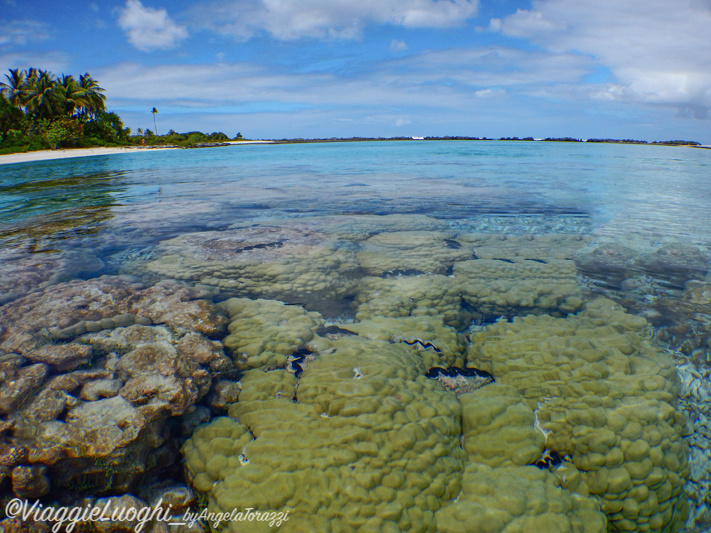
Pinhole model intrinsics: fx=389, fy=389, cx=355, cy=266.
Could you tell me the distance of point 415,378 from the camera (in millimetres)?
3135

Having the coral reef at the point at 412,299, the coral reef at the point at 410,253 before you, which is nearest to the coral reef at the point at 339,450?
the coral reef at the point at 412,299

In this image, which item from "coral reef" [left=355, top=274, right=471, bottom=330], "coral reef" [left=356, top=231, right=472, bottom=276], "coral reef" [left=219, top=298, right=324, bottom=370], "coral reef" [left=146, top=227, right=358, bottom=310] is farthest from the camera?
"coral reef" [left=356, top=231, right=472, bottom=276]

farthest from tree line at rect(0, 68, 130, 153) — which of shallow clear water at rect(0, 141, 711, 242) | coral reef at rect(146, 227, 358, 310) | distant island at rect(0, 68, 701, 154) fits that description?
coral reef at rect(146, 227, 358, 310)

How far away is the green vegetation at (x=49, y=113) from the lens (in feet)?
143

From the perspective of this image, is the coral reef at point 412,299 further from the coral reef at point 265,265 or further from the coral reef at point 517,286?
the coral reef at point 265,265

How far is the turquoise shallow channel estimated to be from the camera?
226 cm

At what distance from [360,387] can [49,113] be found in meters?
60.3

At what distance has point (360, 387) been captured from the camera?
9.39 ft

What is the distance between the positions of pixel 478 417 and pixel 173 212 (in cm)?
920

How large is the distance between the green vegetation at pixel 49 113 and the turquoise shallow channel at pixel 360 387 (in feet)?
158

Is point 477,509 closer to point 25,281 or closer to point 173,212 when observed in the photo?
point 25,281

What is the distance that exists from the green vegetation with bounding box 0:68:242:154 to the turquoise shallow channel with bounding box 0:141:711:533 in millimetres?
48140

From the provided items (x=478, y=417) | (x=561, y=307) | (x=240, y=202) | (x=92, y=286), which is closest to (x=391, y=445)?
(x=478, y=417)

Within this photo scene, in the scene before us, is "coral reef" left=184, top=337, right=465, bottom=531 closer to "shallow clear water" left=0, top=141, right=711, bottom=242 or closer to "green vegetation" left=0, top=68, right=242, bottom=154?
"shallow clear water" left=0, top=141, right=711, bottom=242
